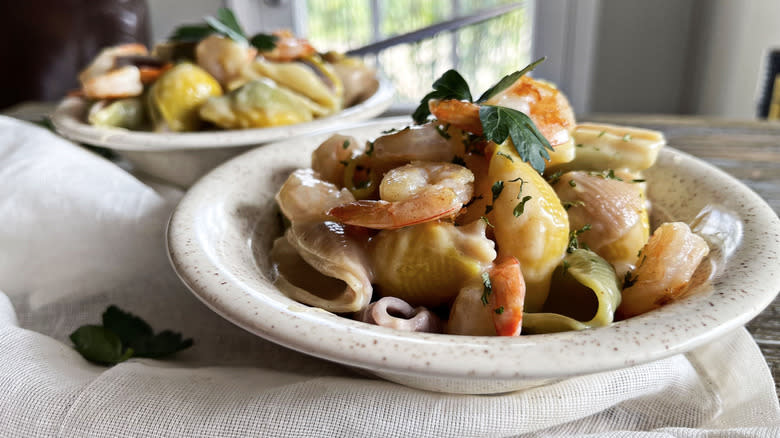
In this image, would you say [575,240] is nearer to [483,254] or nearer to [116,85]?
[483,254]

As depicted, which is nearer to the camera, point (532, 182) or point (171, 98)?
point (532, 182)

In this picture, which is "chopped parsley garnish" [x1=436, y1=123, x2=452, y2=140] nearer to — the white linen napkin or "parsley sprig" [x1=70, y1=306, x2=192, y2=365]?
the white linen napkin

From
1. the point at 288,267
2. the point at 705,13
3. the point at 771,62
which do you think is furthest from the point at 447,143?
the point at 705,13

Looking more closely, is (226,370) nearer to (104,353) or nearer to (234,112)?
(104,353)

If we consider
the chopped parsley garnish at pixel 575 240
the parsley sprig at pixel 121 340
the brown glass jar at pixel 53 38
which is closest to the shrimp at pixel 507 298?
the chopped parsley garnish at pixel 575 240

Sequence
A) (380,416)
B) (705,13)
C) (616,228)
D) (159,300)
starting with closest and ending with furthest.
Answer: (380,416)
(616,228)
(159,300)
(705,13)

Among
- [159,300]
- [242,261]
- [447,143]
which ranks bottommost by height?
[159,300]

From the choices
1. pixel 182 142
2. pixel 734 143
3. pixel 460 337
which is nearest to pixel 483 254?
pixel 460 337
